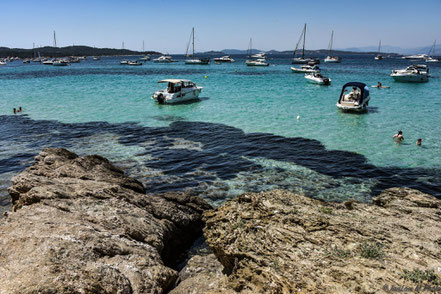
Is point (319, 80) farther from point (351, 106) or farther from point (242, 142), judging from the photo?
point (242, 142)

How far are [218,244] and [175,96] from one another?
27.6 meters

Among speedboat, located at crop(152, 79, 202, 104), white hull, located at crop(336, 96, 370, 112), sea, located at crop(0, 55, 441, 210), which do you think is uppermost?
speedboat, located at crop(152, 79, 202, 104)

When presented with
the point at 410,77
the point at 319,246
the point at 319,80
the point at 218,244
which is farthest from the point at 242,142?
the point at 410,77

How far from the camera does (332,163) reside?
15461mm

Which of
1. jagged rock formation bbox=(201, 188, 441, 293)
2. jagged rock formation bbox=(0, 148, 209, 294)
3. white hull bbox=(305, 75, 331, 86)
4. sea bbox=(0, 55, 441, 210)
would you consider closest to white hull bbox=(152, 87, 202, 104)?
sea bbox=(0, 55, 441, 210)

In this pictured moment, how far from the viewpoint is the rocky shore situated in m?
4.94

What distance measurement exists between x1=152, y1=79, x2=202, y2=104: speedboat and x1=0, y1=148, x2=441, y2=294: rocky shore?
24005 millimetres

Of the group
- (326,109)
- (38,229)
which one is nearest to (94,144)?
(38,229)

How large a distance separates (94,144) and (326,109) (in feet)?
72.8

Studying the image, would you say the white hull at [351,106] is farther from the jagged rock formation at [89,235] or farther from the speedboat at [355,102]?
the jagged rock formation at [89,235]

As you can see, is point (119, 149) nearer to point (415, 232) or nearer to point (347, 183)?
point (347, 183)

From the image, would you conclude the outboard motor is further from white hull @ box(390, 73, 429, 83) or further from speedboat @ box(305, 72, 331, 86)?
white hull @ box(390, 73, 429, 83)

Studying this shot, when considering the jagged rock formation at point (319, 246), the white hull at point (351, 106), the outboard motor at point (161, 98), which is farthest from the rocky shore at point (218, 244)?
the outboard motor at point (161, 98)

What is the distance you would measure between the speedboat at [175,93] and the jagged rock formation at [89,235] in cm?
2251
